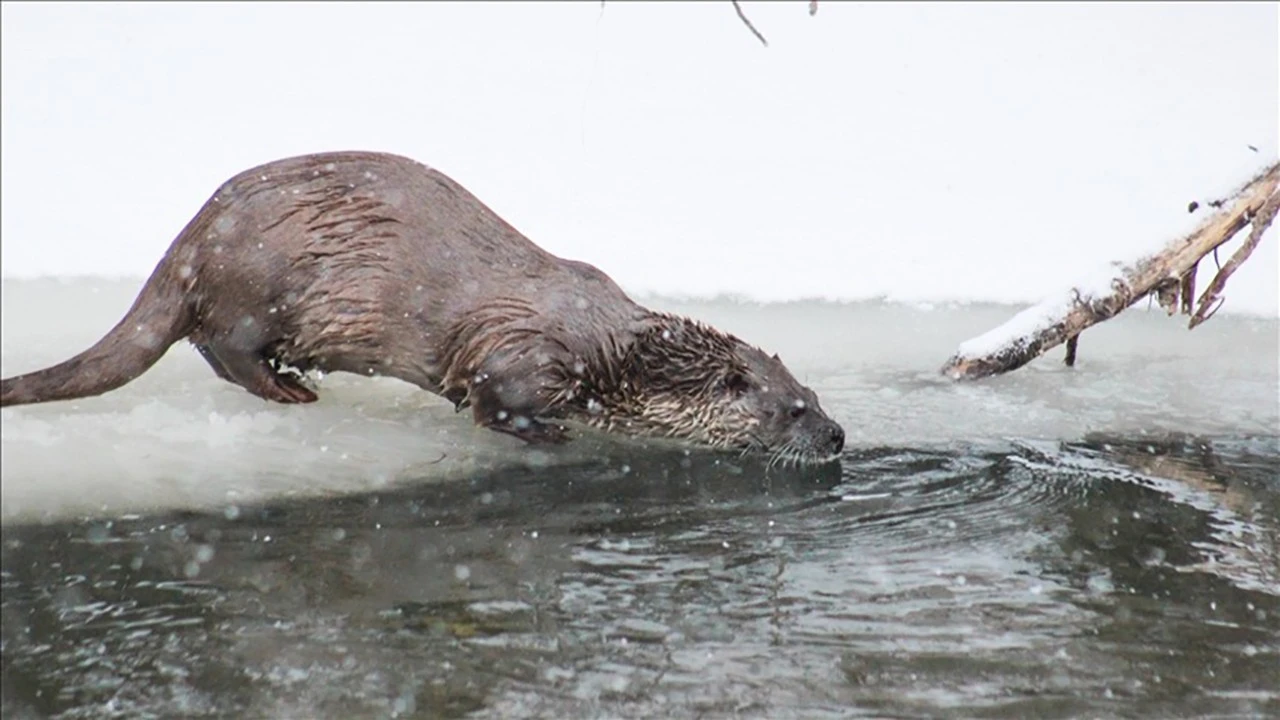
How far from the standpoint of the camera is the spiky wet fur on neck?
372cm

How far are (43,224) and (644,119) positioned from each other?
2.52 metres

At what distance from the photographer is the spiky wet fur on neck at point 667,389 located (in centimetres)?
372

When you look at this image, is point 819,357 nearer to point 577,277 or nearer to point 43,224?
point 577,277

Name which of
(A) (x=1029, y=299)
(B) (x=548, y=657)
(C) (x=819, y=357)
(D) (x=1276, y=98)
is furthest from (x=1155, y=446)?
(D) (x=1276, y=98)

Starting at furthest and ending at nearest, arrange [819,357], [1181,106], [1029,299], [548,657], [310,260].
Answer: [1181,106], [1029,299], [819,357], [310,260], [548,657]

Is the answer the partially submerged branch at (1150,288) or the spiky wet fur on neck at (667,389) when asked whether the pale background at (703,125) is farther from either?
the spiky wet fur on neck at (667,389)

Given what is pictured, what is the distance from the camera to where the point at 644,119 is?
21.4ft

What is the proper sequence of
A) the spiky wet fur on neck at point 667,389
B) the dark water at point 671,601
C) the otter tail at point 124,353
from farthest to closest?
1. the spiky wet fur on neck at point 667,389
2. the otter tail at point 124,353
3. the dark water at point 671,601

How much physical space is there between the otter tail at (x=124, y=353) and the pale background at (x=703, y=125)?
1.57 m

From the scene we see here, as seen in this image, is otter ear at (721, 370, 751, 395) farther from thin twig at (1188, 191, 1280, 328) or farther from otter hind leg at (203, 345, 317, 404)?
thin twig at (1188, 191, 1280, 328)

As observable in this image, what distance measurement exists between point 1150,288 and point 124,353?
8.91 ft

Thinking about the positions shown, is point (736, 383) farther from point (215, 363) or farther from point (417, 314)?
point (215, 363)

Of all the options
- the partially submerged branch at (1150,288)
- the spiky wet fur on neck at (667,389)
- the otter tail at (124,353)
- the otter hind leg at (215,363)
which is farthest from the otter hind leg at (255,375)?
the partially submerged branch at (1150,288)

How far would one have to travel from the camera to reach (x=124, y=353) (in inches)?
134
